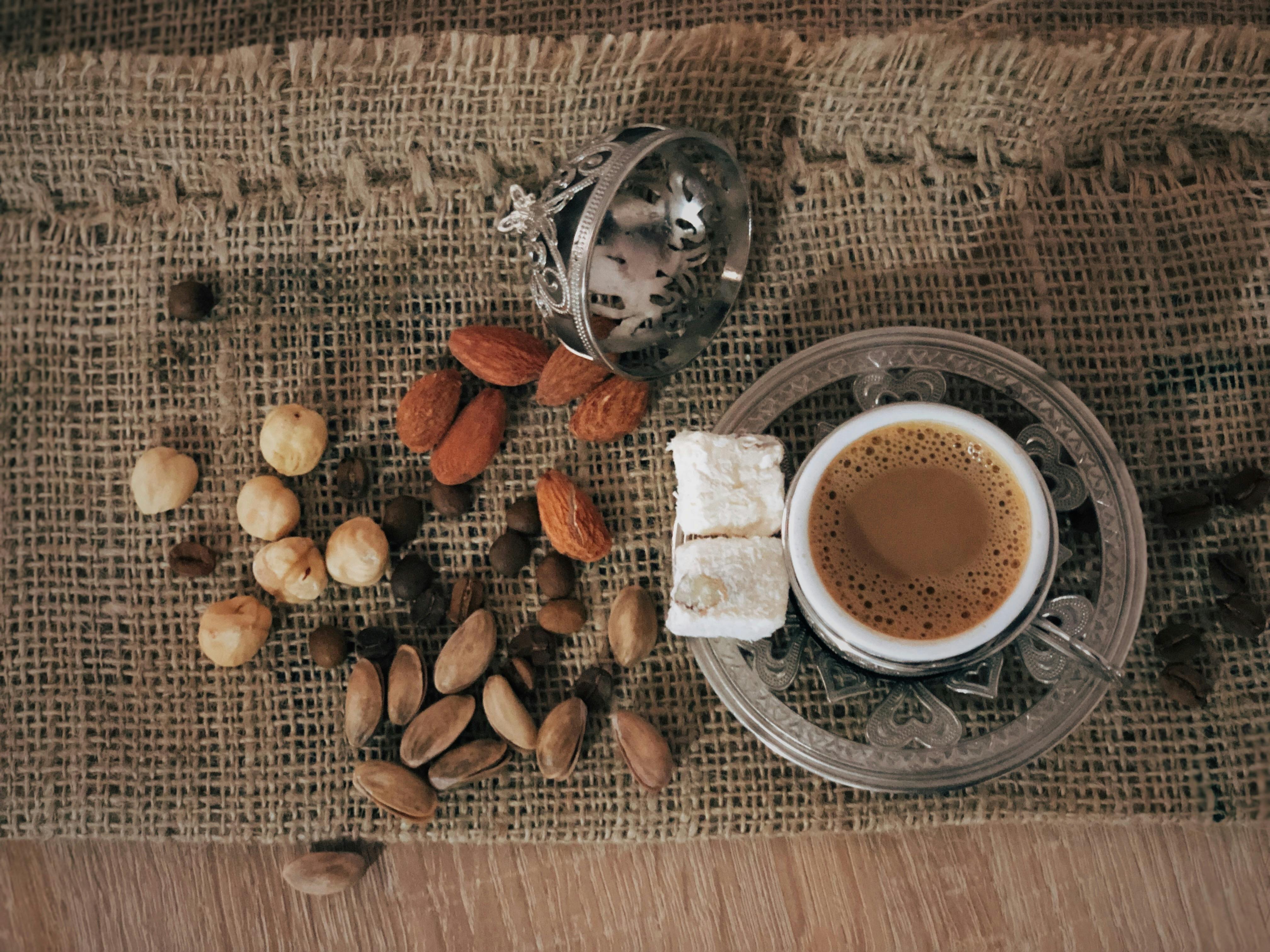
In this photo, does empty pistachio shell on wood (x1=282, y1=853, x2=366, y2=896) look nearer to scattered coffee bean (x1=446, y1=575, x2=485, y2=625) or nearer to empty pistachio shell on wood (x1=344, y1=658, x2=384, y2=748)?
empty pistachio shell on wood (x1=344, y1=658, x2=384, y2=748)

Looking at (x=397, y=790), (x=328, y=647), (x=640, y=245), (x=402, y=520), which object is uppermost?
(x=640, y=245)

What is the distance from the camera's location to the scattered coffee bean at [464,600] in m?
0.89

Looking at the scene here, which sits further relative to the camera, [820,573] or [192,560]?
[192,560]

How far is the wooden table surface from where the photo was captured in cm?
88

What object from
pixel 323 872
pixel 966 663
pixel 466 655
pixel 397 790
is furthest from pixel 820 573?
pixel 323 872

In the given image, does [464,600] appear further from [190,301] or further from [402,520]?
[190,301]

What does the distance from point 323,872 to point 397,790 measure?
0.11 metres

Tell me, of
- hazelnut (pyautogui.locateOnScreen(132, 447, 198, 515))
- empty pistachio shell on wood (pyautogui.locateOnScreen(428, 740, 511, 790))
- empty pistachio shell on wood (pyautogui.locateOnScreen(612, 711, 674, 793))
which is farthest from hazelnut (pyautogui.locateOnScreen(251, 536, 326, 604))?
empty pistachio shell on wood (pyautogui.locateOnScreen(612, 711, 674, 793))

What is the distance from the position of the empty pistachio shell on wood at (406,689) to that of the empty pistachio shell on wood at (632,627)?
0.19 m

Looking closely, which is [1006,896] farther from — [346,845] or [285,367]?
[285,367]

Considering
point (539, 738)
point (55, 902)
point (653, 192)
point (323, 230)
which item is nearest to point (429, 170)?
point (323, 230)

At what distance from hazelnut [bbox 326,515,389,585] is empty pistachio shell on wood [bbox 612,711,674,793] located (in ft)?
0.90

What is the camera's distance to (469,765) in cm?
86

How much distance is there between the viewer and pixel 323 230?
95cm
